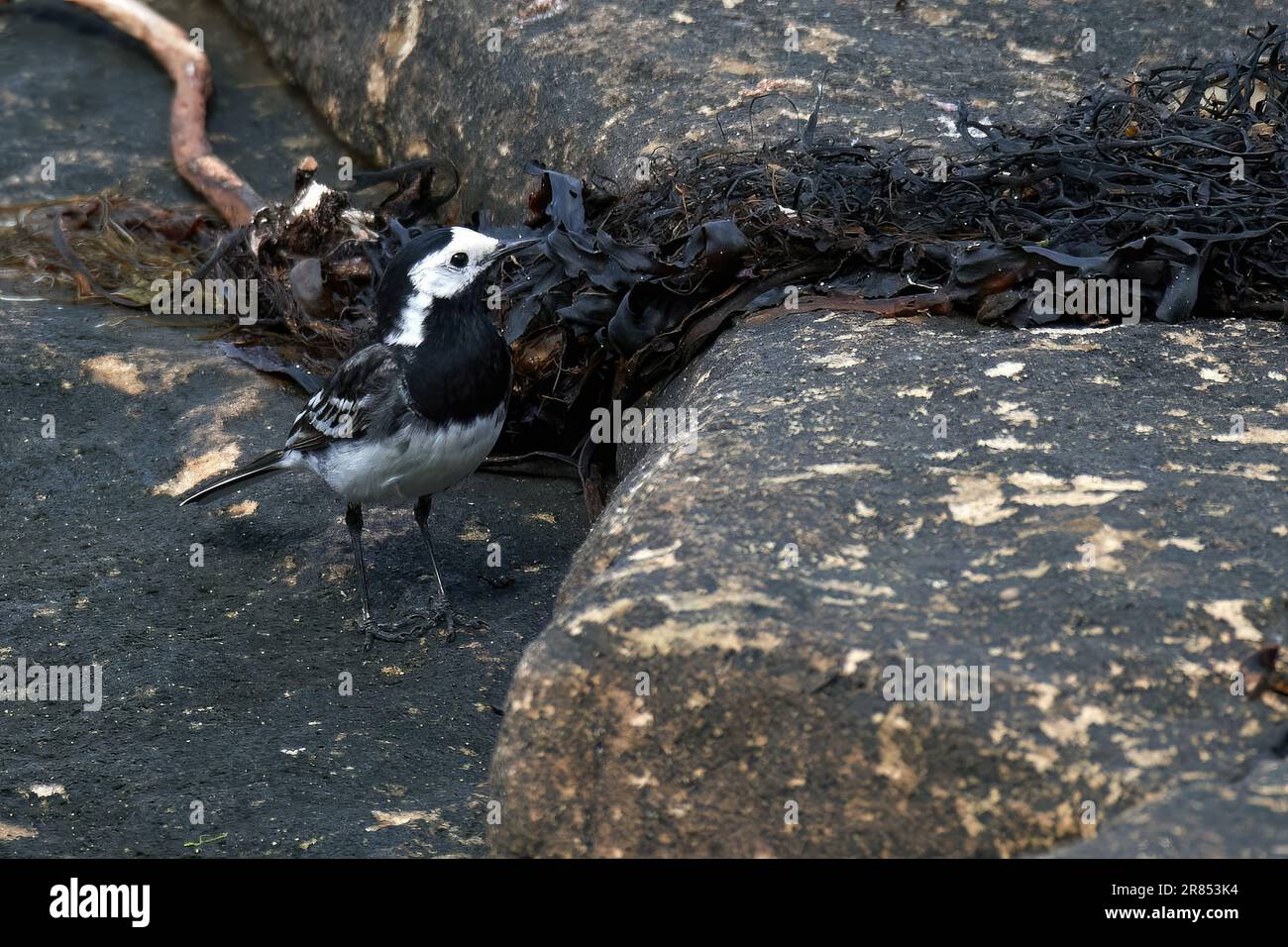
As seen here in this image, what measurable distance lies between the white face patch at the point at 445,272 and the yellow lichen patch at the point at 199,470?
1.28m

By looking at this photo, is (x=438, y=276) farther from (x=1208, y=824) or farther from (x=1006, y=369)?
(x=1208, y=824)

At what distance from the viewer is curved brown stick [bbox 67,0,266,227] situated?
7.79m

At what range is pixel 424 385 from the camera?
490 centimetres

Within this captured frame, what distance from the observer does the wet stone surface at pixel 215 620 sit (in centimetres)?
402

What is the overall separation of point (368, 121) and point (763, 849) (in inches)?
247

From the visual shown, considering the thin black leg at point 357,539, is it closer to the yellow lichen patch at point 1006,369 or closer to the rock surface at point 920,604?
the rock surface at point 920,604

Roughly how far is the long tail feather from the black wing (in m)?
0.13

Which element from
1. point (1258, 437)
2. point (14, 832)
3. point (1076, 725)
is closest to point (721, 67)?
point (1258, 437)

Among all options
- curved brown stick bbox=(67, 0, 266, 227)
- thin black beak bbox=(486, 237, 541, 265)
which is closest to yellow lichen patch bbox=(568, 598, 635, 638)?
thin black beak bbox=(486, 237, 541, 265)

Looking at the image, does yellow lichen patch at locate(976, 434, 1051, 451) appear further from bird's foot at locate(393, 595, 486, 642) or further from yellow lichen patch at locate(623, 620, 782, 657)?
bird's foot at locate(393, 595, 486, 642)

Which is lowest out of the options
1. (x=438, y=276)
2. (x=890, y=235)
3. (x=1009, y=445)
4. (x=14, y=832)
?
(x=14, y=832)

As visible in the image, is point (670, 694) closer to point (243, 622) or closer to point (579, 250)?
point (243, 622)

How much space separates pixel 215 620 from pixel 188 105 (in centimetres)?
457

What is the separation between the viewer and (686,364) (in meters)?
5.09
